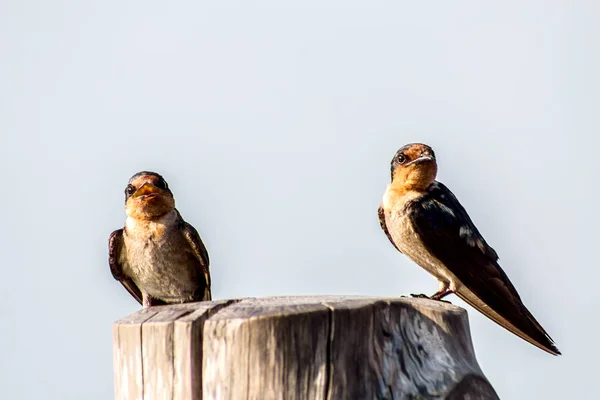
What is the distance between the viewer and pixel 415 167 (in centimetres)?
781

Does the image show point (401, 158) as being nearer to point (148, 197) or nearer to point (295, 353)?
point (148, 197)

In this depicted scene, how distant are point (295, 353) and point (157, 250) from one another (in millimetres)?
5088

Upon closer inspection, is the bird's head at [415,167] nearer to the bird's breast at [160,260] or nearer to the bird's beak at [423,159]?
the bird's beak at [423,159]

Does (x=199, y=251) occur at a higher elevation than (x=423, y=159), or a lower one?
lower

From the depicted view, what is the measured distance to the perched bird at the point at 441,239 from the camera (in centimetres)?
762

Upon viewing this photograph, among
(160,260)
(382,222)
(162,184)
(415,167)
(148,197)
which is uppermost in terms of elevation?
(415,167)

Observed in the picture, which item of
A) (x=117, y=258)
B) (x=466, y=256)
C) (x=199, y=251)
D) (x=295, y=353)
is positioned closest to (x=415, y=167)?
(x=466, y=256)

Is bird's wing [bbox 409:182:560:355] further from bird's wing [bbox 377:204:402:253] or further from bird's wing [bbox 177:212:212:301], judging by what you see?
bird's wing [bbox 177:212:212:301]

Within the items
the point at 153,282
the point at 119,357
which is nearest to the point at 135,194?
the point at 153,282

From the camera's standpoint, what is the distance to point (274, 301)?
3.58 metres

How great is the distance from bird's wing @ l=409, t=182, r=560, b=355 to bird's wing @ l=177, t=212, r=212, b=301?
5.60ft

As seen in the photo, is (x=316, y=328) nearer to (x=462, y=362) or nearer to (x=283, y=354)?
(x=283, y=354)

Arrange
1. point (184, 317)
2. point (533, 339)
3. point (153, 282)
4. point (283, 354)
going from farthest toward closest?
point (153, 282)
point (533, 339)
point (184, 317)
point (283, 354)

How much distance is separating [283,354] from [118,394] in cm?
69
